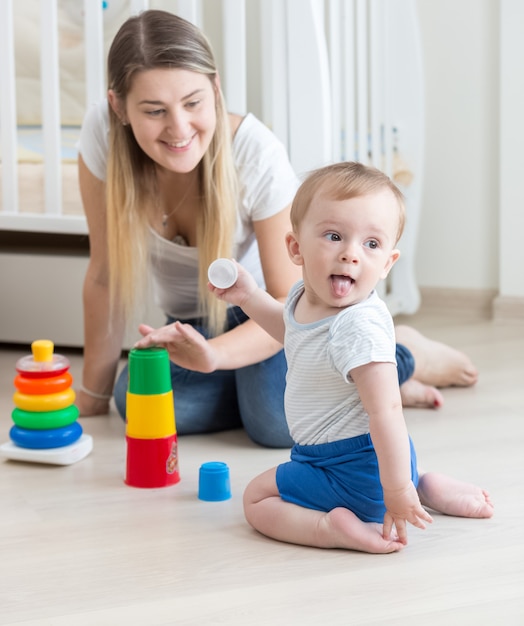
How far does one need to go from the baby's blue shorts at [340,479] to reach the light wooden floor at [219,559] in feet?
0.18

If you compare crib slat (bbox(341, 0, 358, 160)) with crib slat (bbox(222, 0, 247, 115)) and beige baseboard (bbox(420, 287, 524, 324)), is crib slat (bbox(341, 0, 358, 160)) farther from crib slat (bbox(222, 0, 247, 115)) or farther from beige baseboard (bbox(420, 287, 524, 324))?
beige baseboard (bbox(420, 287, 524, 324))

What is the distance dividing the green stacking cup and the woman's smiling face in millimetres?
268

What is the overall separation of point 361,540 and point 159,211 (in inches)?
25.4

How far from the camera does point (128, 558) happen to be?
3.62 feet

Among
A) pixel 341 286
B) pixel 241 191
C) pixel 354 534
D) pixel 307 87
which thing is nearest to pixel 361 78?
pixel 307 87

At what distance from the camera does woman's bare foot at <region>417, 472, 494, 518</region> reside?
1.19 metres

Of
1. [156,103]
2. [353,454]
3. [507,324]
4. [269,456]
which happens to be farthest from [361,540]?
[507,324]

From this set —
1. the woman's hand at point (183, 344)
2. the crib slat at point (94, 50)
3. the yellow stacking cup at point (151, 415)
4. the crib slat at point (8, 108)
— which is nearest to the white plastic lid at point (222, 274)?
the woman's hand at point (183, 344)

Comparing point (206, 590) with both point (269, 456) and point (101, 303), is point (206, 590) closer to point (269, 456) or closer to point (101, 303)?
point (269, 456)

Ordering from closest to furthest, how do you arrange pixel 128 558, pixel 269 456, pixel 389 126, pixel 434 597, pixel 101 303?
pixel 434 597 < pixel 128 558 < pixel 269 456 < pixel 101 303 < pixel 389 126

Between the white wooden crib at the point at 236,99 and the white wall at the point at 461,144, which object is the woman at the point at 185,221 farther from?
the white wall at the point at 461,144

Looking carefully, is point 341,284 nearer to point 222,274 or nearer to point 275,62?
point 222,274

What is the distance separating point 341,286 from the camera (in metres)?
1.07

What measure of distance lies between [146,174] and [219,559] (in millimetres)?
636
